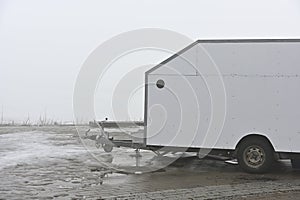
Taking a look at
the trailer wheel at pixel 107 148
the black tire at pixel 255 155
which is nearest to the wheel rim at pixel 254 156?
the black tire at pixel 255 155

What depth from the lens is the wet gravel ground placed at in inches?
311

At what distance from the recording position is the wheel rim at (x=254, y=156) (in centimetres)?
1040

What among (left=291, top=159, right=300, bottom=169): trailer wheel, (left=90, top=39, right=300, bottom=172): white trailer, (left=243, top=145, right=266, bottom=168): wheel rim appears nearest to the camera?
(left=90, top=39, right=300, bottom=172): white trailer

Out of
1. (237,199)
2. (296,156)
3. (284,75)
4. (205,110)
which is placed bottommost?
(237,199)

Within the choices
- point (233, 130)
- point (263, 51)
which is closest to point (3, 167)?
point (233, 130)

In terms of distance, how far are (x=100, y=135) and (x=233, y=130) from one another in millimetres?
5097

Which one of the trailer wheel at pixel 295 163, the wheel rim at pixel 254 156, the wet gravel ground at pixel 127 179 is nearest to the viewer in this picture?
the wet gravel ground at pixel 127 179

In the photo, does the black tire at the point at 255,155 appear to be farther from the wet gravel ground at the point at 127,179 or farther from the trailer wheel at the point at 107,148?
the trailer wheel at the point at 107,148

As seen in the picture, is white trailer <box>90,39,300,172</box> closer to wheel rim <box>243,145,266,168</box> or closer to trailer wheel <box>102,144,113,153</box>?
wheel rim <box>243,145,266,168</box>

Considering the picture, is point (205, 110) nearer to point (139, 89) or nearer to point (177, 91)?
point (177, 91)

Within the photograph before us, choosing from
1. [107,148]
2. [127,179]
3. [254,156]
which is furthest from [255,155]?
[107,148]

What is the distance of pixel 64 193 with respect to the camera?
799cm

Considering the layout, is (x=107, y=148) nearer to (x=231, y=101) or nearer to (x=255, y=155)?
(x=231, y=101)

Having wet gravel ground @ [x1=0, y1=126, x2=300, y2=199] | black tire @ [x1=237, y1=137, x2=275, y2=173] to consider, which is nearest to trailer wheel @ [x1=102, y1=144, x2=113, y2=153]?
wet gravel ground @ [x1=0, y1=126, x2=300, y2=199]
